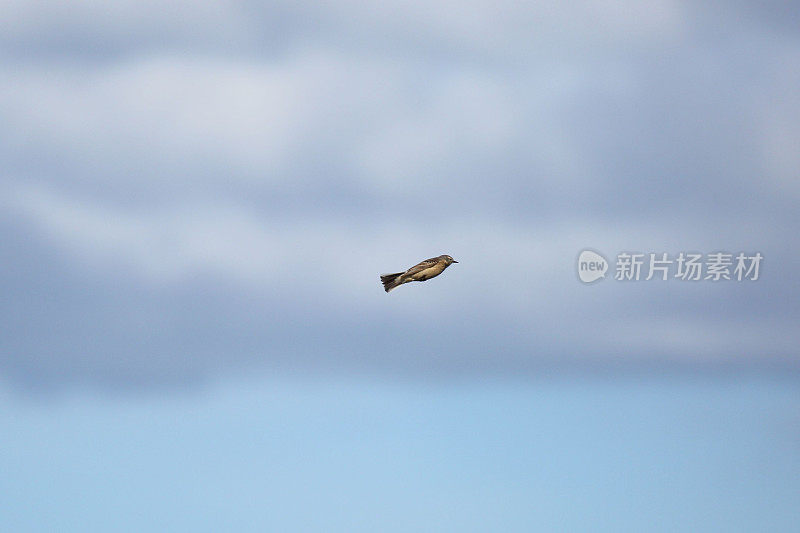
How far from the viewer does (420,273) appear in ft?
125

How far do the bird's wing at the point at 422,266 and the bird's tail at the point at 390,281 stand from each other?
0.22 m

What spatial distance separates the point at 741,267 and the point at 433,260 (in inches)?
362

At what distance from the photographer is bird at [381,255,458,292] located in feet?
123

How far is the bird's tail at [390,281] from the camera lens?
3750 centimetres

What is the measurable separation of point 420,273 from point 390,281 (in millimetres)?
836

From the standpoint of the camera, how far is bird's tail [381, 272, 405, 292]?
123 ft

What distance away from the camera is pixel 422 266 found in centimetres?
3819

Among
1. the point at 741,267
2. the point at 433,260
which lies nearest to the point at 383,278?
the point at 433,260

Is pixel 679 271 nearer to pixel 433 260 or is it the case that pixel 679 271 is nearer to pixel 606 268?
pixel 606 268

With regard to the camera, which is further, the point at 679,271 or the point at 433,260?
the point at 679,271

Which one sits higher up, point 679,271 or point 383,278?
point 679,271

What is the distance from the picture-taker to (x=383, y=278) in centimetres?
3769

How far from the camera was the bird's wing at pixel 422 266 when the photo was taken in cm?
3784

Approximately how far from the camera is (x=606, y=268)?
41719 mm
